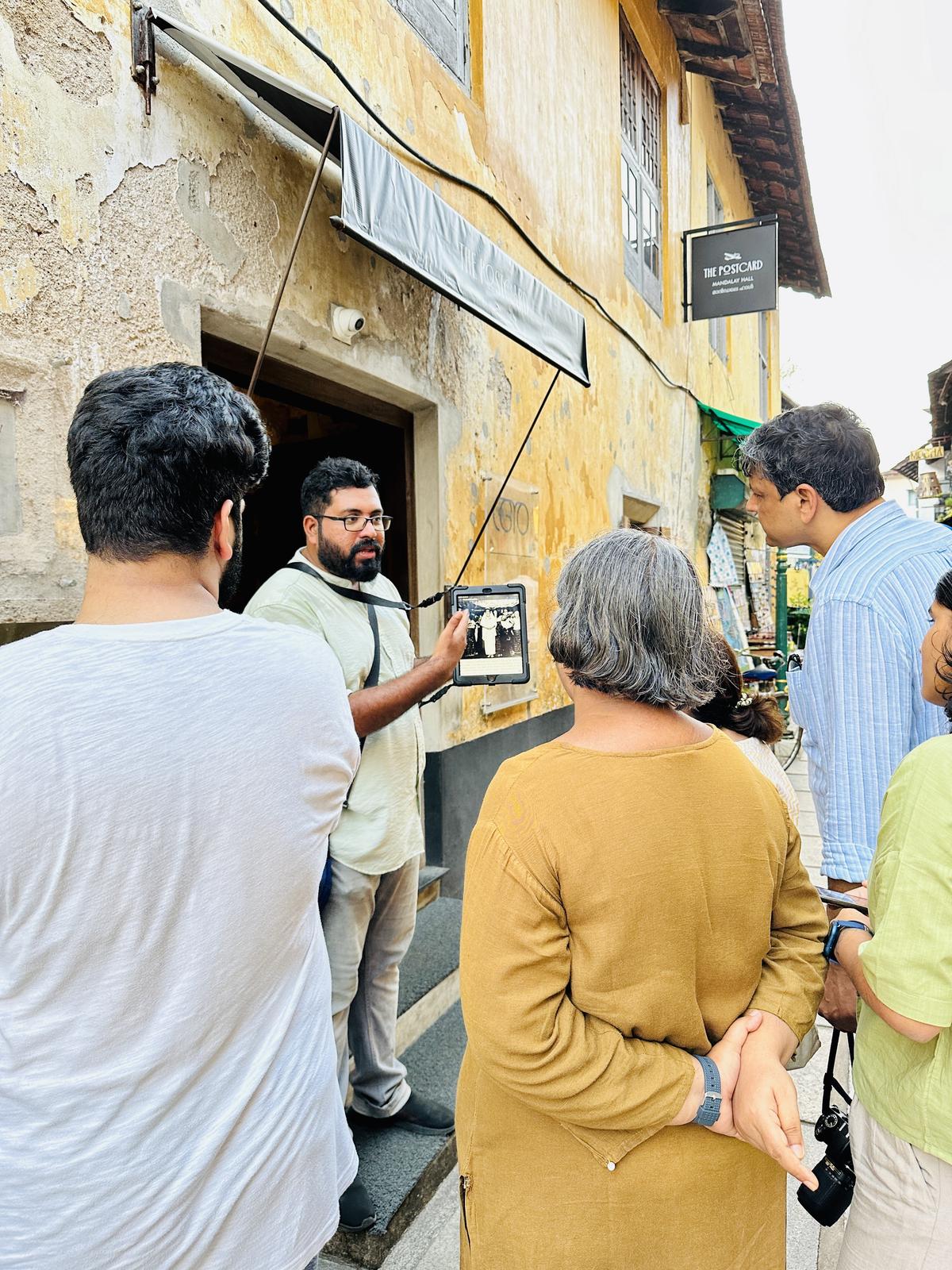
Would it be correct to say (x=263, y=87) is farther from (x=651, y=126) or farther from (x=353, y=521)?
(x=651, y=126)

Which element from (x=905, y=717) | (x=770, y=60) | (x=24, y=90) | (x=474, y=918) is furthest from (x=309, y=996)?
(x=770, y=60)

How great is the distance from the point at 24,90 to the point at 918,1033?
2.70 m

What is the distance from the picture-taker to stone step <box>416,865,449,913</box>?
12.5ft

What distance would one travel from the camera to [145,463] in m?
1.05

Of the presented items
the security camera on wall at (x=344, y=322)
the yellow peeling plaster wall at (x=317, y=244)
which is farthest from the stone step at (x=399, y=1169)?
the security camera on wall at (x=344, y=322)

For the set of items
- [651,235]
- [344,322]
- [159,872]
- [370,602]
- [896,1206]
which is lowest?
[896,1206]

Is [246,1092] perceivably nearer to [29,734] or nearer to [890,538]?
[29,734]

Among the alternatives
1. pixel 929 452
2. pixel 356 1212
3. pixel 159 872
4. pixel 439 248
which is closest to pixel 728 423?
pixel 439 248

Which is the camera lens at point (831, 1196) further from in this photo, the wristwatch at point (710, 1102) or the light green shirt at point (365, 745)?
the light green shirt at point (365, 745)

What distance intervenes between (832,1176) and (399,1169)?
55.7 inches

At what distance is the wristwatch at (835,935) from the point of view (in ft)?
4.71

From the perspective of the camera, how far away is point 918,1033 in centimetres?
120

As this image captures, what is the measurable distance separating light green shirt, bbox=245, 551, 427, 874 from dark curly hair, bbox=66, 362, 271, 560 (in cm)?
123

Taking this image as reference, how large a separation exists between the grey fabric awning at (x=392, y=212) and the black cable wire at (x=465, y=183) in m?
0.24
